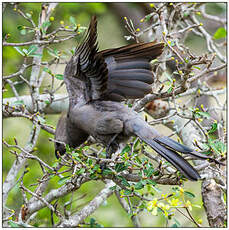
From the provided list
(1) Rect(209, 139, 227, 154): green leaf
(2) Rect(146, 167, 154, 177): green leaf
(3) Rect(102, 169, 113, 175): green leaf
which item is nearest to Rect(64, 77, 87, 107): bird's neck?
(3) Rect(102, 169, 113, 175): green leaf

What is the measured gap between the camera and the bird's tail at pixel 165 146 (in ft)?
7.32

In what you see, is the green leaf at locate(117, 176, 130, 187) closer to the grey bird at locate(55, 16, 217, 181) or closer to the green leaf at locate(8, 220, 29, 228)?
the grey bird at locate(55, 16, 217, 181)

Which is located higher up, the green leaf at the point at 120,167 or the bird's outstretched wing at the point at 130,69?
the bird's outstretched wing at the point at 130,69

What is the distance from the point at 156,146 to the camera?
250cm

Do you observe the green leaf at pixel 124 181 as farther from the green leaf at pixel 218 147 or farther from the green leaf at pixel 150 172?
the green leaf at pixel 218 147

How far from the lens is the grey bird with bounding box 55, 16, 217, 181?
269 centimetres

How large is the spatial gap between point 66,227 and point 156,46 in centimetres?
141

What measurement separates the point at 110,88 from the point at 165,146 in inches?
25.8

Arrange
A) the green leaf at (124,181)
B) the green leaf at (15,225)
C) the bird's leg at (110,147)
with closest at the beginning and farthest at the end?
the green leaf at (124,181) → the green leaf at (15,225) → the bird's leg at (110,147)

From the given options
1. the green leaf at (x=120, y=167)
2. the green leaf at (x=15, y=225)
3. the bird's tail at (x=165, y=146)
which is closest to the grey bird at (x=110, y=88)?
the bird's tail at (x=165, y=146)

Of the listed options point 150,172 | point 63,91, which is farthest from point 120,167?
point 63,91

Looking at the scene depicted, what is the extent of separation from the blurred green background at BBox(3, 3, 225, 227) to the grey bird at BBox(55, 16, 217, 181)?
64cm

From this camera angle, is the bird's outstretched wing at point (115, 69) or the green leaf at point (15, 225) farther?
the bird's outstretched wing at point (115, 69)

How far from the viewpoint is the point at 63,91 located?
15.6 feet
